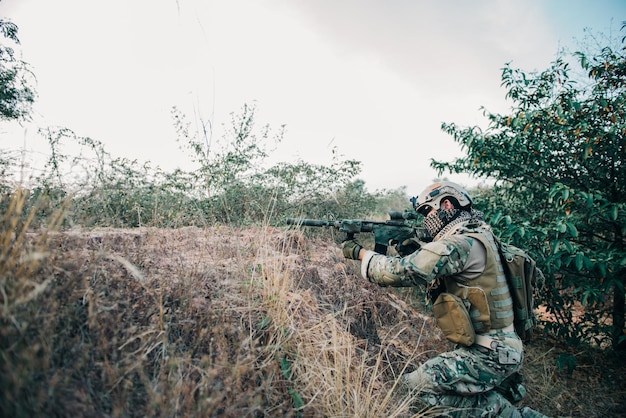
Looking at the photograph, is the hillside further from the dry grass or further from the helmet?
the helmet

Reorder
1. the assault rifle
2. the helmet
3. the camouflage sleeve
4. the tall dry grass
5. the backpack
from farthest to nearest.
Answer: the assault rifle < the helmet < the backpack < the camouflage sleeve < the tall dry grass

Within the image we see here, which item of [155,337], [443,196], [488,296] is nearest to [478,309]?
[488,296]

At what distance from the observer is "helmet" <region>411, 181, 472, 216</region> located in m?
2.80

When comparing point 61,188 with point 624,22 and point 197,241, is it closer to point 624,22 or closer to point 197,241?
point 197,241

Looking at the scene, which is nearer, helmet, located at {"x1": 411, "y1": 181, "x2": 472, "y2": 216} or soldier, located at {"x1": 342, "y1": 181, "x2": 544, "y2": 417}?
soldier, located at {"x1": 342, "y1": 181, "x2": 544, "y2": 417}

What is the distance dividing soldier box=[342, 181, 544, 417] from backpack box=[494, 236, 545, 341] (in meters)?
0.10

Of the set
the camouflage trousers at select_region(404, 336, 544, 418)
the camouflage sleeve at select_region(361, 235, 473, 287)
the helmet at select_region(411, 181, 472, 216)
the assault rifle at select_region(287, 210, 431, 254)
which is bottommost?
the camouflage trousers at select_region(404, 336, 544, 418)

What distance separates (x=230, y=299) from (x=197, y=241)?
3.70 feet

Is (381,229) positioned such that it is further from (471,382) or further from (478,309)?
(471,382)

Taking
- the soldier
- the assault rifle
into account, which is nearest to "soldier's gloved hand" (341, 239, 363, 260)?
the assault rifle

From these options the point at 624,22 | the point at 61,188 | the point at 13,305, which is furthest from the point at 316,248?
the point at 624,22

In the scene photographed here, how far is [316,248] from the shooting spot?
419cm

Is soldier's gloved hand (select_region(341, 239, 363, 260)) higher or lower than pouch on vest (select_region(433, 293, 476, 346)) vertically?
higher

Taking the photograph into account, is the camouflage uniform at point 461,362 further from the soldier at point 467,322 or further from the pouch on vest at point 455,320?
the pouch on vest at point 455,320
